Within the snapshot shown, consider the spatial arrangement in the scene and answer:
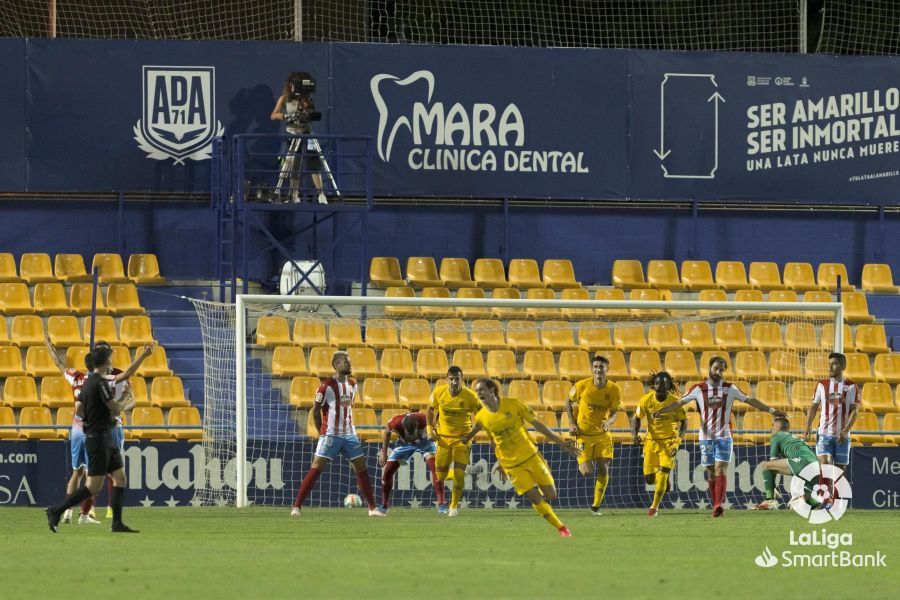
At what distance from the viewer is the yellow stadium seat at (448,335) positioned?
70.3 ft

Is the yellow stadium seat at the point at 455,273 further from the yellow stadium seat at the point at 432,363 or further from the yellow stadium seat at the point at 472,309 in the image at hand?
the yellow stadium seat at the point at 432,363

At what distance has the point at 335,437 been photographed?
18188 mm

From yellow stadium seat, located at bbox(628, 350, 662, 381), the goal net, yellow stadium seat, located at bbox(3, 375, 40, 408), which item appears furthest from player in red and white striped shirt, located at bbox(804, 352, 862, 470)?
yellow stadium seat, located at bbox(3, 375, 40, 408)

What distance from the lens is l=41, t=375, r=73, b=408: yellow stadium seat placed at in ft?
71.2

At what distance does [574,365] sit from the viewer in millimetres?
22344

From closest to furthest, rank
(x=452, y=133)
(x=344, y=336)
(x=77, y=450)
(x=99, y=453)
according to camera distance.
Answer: (x=99, y=453) < (x=77, y=450) < (x=344, y=336) < (x=452, y=133)

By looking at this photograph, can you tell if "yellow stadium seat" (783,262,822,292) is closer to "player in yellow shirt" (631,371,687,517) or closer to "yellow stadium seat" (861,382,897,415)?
"yellow stadium seat" (861,382,897,415)

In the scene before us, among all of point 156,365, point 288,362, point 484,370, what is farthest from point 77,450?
point 484,370

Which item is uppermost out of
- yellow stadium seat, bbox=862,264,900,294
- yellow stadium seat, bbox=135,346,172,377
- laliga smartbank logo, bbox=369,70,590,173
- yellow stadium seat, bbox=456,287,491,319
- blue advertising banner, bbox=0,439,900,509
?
laliga smartbank logo, bbox=369,70,590,173

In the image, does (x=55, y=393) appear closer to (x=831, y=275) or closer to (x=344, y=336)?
(x=344, y=336)

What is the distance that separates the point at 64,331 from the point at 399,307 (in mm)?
4661

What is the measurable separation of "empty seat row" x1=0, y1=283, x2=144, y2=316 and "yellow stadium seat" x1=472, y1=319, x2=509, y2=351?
16.4ft

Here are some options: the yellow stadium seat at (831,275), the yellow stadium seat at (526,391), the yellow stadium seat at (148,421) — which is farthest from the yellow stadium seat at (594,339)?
the yellow stadium seat at (148,421)

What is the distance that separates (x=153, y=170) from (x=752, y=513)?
34.9ft
